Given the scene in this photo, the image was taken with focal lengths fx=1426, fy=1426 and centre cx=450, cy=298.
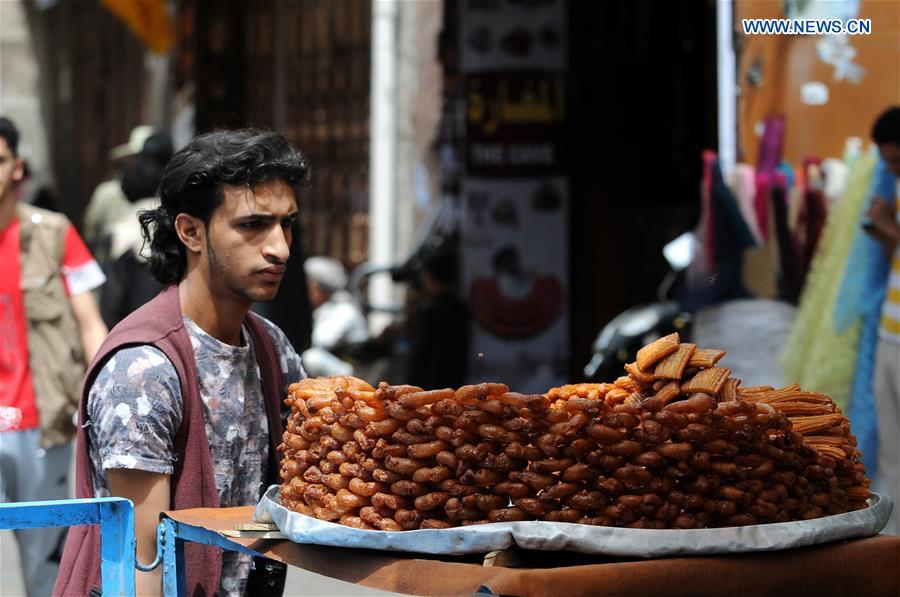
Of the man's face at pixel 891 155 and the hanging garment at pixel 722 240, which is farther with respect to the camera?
the hanging garment at pixel 722 240

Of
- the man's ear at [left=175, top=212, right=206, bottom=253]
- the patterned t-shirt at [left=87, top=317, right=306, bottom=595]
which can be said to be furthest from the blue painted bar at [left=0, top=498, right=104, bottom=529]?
the man's ear at [left=175, top=212, right=206, bottom=253]

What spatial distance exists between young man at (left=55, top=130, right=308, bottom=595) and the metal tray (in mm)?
478

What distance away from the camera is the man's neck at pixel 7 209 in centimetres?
504

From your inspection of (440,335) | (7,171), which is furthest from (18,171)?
(440,335)

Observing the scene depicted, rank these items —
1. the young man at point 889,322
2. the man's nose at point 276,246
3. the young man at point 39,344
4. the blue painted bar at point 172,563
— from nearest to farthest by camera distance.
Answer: the blue painted bar at point 172,563
the man's nose at point 276,246
the young man at point 39,344
the young man at point 889,322

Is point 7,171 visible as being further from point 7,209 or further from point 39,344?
point 39,344

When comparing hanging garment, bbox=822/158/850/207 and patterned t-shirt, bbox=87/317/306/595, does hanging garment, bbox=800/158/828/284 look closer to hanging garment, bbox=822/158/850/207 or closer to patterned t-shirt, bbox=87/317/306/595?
hanging garment, bbox=822/158/850/207

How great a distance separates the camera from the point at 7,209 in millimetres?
5062

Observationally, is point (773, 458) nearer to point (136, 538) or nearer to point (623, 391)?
point (623, 391)

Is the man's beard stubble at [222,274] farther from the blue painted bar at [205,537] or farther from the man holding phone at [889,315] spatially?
the man holding phone at [889,315]

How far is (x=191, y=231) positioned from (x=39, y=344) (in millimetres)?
2220

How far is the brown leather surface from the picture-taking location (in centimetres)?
224

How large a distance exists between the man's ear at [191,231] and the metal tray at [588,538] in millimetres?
816

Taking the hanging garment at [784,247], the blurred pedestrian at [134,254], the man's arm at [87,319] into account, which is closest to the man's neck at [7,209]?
the man's arm at [87,319]
